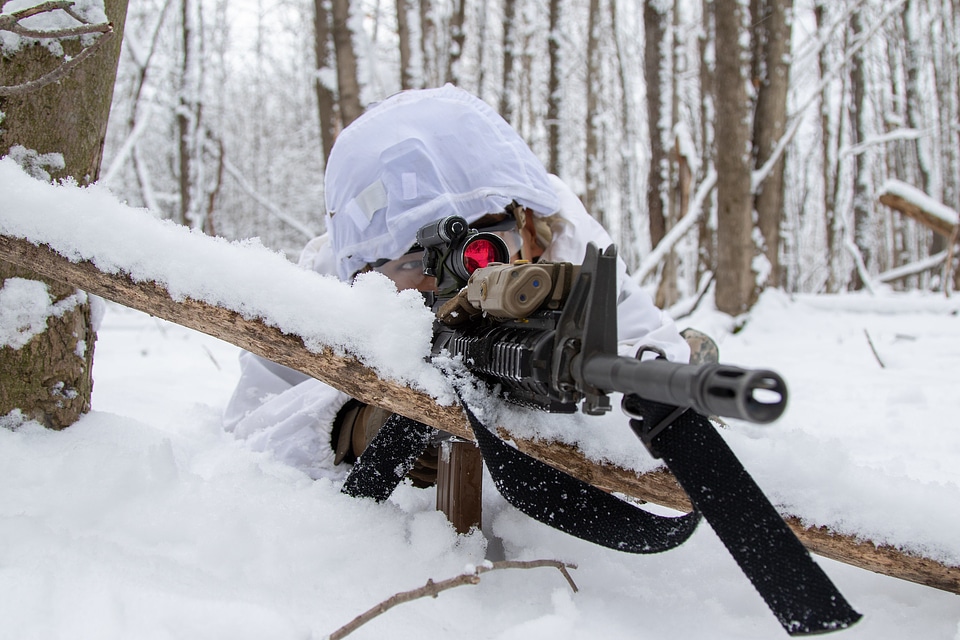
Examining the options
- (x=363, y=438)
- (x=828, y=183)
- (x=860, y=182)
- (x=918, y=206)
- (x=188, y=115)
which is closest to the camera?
(x=363, y=438)

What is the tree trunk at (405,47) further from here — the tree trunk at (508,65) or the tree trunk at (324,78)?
the tree trunk at (508,65)

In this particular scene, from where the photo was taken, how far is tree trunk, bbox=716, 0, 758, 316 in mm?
5473

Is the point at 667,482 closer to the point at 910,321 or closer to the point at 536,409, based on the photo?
the point at 536,409

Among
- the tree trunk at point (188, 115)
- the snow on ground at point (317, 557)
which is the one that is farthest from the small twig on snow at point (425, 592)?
the tree trunk at point (188, 115)

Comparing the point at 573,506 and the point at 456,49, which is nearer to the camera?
the point at 573,506

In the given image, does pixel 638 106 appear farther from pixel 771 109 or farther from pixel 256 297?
pixel 256 297

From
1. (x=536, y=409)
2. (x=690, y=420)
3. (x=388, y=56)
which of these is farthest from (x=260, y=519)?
(x=388, y=56)

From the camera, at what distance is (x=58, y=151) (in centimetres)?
148

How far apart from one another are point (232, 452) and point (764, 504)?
1.43m

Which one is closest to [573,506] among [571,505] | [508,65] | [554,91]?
[571,505]

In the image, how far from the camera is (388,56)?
16281 millimetres

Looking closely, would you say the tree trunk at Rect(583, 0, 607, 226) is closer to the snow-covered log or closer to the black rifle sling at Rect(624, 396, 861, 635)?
the snow-covered log

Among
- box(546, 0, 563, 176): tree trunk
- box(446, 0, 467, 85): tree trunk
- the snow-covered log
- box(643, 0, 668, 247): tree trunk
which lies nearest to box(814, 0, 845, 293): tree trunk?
box(643, 0, 668, 247): tree trunk

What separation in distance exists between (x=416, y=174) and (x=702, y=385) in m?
1.30
